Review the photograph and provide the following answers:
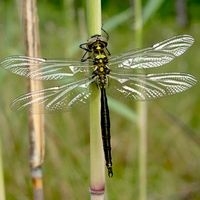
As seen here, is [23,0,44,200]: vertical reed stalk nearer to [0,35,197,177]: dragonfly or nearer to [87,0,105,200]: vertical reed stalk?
[0,35,197,177]: dragonfly

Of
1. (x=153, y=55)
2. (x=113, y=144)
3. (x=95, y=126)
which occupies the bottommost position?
(x=113, y=144)

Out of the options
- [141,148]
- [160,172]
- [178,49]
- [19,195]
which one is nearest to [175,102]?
[160,172]

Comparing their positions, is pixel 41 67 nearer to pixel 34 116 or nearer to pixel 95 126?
pixel 34 116

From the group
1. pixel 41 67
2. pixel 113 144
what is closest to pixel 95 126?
pixel 41 67

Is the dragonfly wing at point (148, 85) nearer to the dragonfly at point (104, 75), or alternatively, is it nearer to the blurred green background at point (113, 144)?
the dragonfly at point (104, 75)

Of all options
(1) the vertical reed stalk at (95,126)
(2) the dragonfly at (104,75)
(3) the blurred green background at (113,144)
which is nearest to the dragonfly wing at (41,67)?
(2) the dragonfly at (104,75)

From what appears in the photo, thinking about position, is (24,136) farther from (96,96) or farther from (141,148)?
(96,96)
